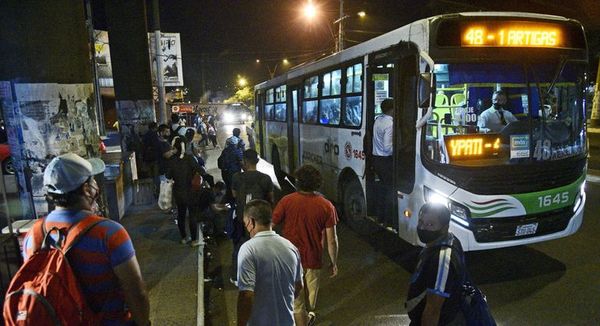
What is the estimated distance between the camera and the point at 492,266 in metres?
5.94

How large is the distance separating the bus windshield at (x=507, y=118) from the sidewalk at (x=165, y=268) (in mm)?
3388

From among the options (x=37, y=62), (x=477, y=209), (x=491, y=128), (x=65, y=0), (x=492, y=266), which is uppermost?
(x=65, y=0)

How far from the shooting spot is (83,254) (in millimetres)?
2166

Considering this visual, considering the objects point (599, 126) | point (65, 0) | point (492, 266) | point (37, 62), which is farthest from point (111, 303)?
point (599, 126)

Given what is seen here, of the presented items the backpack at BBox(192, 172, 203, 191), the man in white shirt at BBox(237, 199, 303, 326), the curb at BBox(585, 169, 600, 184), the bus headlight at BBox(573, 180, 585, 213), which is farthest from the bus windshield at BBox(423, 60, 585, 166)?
the curb at BBox(585, 169, 600, 184)

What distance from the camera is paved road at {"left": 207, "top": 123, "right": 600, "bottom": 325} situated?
468 centimetres

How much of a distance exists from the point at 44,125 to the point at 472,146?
4.89m

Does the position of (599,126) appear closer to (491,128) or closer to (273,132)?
(273,132)

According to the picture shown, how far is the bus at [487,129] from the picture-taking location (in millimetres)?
5156

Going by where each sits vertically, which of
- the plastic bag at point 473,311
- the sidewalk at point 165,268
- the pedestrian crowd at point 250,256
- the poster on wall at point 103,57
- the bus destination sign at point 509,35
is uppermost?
the poster on wall at point 103,57

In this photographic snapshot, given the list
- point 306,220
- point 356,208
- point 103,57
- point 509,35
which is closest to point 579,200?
point 509,35

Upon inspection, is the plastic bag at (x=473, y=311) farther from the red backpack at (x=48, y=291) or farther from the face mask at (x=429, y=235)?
the red backpack at (x=48, y=291)

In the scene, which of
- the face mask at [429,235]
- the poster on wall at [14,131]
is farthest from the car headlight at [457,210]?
the poster on wall at [14,131]

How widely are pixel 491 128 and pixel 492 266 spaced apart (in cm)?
194
